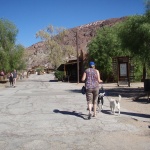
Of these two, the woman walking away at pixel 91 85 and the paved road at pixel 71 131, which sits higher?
the woman walking away at pixel 91 85

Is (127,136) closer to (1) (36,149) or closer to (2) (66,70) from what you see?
(1) (36,149)

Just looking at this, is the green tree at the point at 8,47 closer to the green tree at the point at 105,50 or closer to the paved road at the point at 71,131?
the green tree at the point at 105,50

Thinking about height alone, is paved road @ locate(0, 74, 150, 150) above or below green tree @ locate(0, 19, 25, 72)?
below

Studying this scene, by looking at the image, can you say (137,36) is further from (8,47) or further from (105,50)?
(8,47)

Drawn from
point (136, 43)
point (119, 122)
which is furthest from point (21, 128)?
point (136, 43)

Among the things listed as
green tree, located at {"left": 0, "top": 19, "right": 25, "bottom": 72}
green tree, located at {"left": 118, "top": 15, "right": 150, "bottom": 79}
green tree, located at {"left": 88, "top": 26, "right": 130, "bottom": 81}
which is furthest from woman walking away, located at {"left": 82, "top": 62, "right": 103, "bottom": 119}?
green tree, located at {"left": 0, "top": 19, "right": 25, "bottom": 72}

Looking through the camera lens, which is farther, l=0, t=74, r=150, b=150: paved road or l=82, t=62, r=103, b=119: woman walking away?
l=82, t=62, r=103, b=119: woman walking away

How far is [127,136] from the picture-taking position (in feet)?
24.4

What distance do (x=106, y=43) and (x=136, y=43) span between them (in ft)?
59.0

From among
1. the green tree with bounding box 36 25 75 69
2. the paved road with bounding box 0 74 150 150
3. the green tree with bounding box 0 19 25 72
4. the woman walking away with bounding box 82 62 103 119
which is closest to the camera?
the paved road with bounding box 0 74 150 150

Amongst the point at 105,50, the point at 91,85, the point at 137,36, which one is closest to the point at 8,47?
the point at 105,50

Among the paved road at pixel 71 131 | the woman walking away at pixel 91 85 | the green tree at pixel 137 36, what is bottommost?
the paved road at pixel 71 131

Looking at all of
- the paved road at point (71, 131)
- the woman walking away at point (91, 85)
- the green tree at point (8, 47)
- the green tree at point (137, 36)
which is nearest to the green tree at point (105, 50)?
the green tree at point (8, 47)

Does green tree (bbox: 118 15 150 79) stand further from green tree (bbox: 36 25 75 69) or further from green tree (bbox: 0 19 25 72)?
green tree (bbox: 36 25 75 69)
